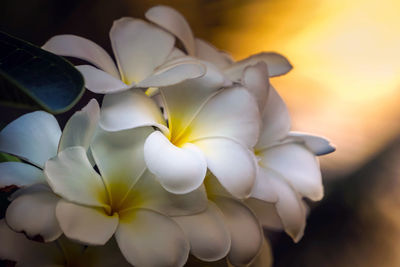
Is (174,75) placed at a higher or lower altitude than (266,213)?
higher

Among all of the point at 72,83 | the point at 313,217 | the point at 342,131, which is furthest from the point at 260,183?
the point at 342,131

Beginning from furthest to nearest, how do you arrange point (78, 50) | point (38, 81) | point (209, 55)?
point (209, 55) → point (78, 50) → point (38, 81)

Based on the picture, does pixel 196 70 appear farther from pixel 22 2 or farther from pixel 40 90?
pixel 22 2

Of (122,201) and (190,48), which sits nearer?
(122,201)

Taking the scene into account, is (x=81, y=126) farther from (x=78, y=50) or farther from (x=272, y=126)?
(x=272, y=126)

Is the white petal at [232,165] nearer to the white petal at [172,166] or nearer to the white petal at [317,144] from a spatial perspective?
the white petal at [172,166]

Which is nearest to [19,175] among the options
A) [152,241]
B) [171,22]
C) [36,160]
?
[36,160]
